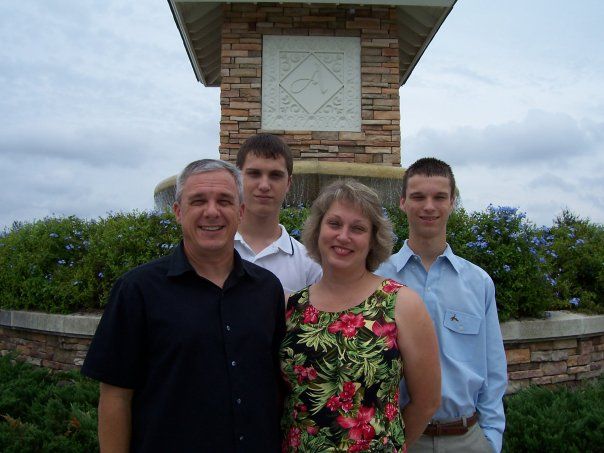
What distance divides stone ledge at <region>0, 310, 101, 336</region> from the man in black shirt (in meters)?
2.92

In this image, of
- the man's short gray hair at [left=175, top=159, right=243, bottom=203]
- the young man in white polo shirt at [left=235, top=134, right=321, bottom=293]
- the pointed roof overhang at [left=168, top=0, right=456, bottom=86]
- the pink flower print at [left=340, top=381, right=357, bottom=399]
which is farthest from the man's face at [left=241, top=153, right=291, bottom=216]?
the pointed roof overhang at [left=168, top=0, right=456, bottom=86]

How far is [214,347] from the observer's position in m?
1.77

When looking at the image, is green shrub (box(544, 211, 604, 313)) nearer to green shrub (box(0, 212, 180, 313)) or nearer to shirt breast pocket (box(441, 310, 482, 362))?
shirt breast pocket (box(441, 310, 482, 362))

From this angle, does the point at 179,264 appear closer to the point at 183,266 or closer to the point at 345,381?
the point at 183,266

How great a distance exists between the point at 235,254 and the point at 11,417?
2.86m

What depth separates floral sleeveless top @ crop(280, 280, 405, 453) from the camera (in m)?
1.82

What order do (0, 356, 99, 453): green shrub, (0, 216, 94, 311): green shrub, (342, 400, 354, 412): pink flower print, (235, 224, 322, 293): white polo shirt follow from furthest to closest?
1. (0, 216, 94, 311): green shrub
2. (0, 356, 99, 453): green shrub
3. (235, 224, 322, 293): white polo shirt
4. (342, 400, 354, 412): pink flower print

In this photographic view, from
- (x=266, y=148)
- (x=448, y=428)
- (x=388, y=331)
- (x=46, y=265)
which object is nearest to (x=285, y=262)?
(x=266, y=148)

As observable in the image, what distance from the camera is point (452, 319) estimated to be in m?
2.28

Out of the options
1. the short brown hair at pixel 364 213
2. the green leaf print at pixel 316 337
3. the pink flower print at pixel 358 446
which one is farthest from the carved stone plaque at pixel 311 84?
the pink flower print at pixel 358 446

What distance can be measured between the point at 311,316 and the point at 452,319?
2.17ft

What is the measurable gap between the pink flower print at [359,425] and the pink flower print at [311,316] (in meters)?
0.34

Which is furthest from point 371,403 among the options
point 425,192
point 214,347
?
point 425,192

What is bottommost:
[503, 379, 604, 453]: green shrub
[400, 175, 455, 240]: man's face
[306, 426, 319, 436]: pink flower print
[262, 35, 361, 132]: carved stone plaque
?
[503, 379, 604, 453]: green shrub
